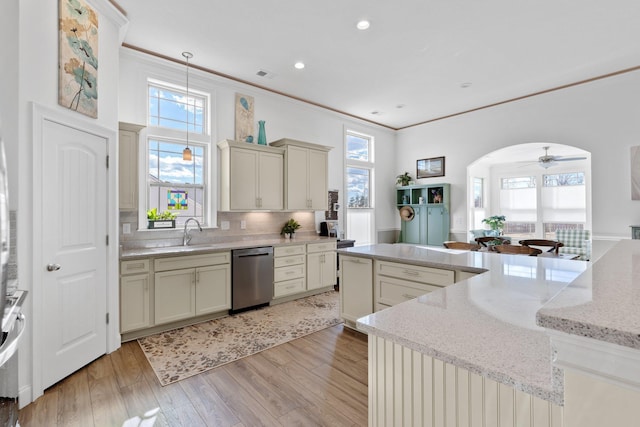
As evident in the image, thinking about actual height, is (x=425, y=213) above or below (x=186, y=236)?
above

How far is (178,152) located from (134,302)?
2.01 metres

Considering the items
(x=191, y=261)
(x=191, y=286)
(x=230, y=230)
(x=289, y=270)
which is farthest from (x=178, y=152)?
(x=289, y=270)

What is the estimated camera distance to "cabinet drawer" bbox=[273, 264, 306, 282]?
4.24 meters

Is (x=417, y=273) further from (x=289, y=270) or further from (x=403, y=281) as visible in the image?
(x=289, y=270)

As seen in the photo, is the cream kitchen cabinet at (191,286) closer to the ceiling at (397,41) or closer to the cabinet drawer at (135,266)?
the cabinet drawer at (135,266)

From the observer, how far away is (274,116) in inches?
199

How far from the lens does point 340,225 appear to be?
A: 19.7 ft

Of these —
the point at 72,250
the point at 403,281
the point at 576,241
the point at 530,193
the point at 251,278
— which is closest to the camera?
the point at 72,250

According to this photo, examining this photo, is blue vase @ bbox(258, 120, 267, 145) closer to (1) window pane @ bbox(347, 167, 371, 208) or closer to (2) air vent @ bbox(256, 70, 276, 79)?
(2) air vent @ bbox(256, 70, 276, 79)

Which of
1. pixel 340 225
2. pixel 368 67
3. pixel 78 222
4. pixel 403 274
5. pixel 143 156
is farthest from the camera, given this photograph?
pixel 340 225

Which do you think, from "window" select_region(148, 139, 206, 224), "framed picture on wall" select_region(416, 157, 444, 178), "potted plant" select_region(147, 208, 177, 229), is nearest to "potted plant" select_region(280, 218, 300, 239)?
"window" select_region(148, 139, 206, 224)

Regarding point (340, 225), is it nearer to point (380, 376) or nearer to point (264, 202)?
point (264, 202)

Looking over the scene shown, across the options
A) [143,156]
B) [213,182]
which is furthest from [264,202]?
[143,156]

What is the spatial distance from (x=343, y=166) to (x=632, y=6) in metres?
4.18
